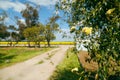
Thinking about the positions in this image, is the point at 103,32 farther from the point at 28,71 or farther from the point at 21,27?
the point at 21,27

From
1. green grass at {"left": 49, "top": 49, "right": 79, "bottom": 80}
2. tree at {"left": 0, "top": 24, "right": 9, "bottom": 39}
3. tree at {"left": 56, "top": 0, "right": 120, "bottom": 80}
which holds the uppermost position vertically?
tree at {"left": 0, "top": 24, "right": 9, "bottom": 39}

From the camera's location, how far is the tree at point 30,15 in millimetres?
100938

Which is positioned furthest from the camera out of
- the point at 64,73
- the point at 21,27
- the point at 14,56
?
the point at 21,27

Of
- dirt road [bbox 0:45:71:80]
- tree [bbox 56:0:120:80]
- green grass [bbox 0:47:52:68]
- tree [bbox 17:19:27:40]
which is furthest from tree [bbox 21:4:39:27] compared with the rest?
tree [bbox 56:0:120:80]

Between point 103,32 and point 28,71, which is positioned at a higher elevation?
point 103,32

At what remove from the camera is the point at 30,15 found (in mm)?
101312

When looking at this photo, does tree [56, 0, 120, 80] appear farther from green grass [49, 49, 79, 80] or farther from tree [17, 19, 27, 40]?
tree [17, 19, 27, 40]

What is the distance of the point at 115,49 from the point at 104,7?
3.35 ft

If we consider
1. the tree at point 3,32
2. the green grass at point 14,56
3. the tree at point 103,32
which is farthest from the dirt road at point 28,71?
the tree at point 3,32

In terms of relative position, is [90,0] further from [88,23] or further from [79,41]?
[79,41]

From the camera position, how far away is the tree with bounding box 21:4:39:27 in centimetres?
10094

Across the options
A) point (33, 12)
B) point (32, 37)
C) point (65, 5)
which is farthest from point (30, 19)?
point (65, 5)

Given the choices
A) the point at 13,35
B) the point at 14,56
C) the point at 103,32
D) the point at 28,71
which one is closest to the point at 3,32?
the point at 13,35

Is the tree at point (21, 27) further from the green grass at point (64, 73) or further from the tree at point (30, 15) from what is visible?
the green grass at point (64, 73)
